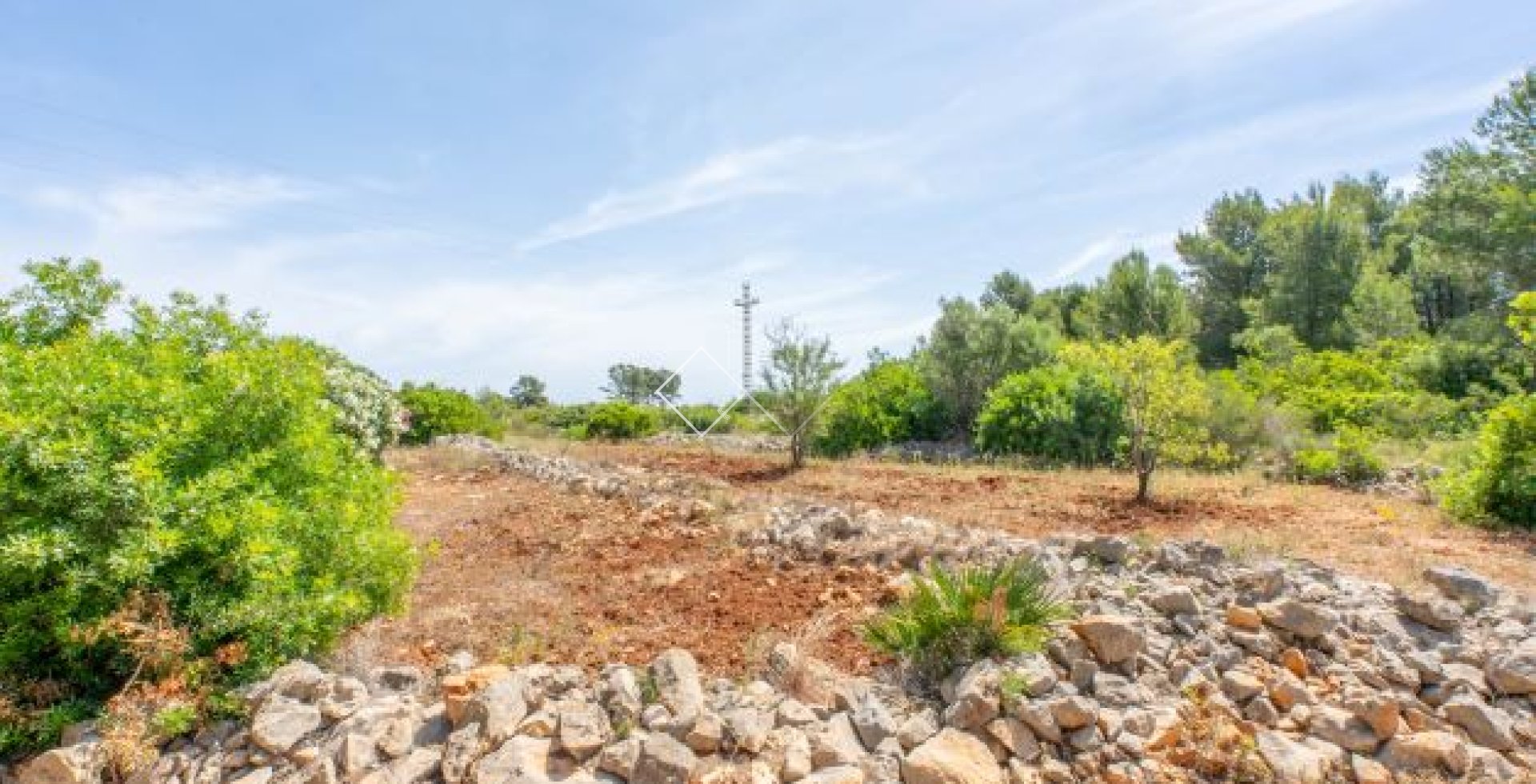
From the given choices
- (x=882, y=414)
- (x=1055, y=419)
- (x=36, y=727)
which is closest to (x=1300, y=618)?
(x=36, y=727)

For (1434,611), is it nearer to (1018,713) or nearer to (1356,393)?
(1018,713)

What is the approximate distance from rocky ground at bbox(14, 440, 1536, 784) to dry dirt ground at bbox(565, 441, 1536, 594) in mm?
1040

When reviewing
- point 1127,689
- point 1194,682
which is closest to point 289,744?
point 1127,689

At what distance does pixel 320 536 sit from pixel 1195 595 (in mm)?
4488

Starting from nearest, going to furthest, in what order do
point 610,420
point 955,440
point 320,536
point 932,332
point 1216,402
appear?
1. point 320,536
2. point 1216,402
3. point 955,440
4. point 932,332
5. point 610,420

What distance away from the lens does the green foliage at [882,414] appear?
17109mm

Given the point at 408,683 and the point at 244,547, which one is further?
the point at 408,683

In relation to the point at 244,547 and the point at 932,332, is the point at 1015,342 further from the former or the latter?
the point at 244,547

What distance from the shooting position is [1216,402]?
41.3ft

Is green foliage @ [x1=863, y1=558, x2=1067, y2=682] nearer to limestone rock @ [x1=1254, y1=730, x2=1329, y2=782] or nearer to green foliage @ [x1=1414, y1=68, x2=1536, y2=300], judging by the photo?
limestone rock @ [x1=1254, y1=730, x2=1329, y2=782]

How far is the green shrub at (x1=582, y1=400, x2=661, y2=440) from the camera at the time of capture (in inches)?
875

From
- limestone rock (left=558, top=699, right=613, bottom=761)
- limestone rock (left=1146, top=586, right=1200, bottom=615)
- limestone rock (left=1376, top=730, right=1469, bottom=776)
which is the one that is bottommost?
limestone rock (left=1376, top=730, right=1469, bottom=776)

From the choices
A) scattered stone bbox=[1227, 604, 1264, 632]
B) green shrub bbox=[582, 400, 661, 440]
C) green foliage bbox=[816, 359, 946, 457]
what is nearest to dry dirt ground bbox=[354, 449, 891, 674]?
scattered stone bbox=[1227, 604, 1264, 632]

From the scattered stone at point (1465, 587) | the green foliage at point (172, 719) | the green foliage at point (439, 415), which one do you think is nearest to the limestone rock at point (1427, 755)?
the scattered stone at point (1465, 587)
